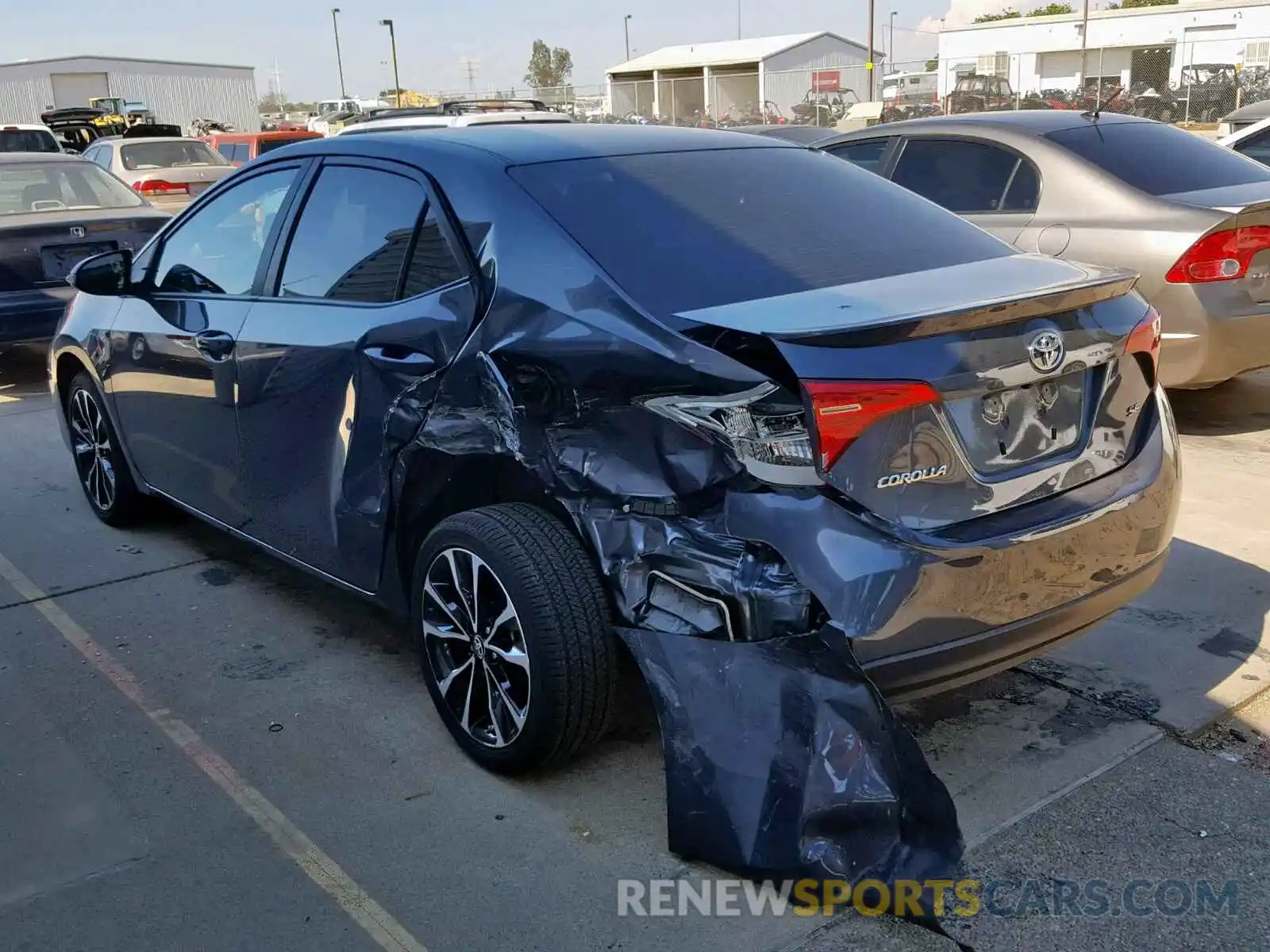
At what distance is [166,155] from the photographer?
16766mm

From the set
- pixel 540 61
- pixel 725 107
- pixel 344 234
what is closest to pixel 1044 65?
pixel 725 107

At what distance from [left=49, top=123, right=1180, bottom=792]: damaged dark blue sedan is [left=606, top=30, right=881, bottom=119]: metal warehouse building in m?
39.9

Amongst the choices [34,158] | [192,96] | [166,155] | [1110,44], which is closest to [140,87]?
[192,96]

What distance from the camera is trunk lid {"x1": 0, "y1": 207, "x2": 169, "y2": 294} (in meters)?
7.98

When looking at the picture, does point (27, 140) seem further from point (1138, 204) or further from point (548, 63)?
point (548, 63)

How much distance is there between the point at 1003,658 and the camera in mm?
2783

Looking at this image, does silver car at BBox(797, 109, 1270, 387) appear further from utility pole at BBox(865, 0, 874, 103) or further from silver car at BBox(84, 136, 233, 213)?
utility pole at BBox(865, 0, 874, 103)

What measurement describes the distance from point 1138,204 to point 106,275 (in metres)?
4.77

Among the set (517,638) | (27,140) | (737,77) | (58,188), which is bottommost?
(517,638)

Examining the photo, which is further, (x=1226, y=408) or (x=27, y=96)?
(x=27, y=96)

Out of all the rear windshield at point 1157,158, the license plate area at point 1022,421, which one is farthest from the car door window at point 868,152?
the license plate area at point 1022,421

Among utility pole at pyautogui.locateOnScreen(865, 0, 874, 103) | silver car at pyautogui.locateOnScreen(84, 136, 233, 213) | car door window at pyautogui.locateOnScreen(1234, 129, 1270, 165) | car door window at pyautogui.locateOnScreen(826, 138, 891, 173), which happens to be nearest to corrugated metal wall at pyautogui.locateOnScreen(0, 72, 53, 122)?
utility pole at pyautogui.locateOnScreen(865, 0, 874, 103)

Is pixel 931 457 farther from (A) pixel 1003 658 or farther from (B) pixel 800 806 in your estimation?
(B) pixel 800 806

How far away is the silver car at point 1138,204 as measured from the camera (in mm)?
5785
